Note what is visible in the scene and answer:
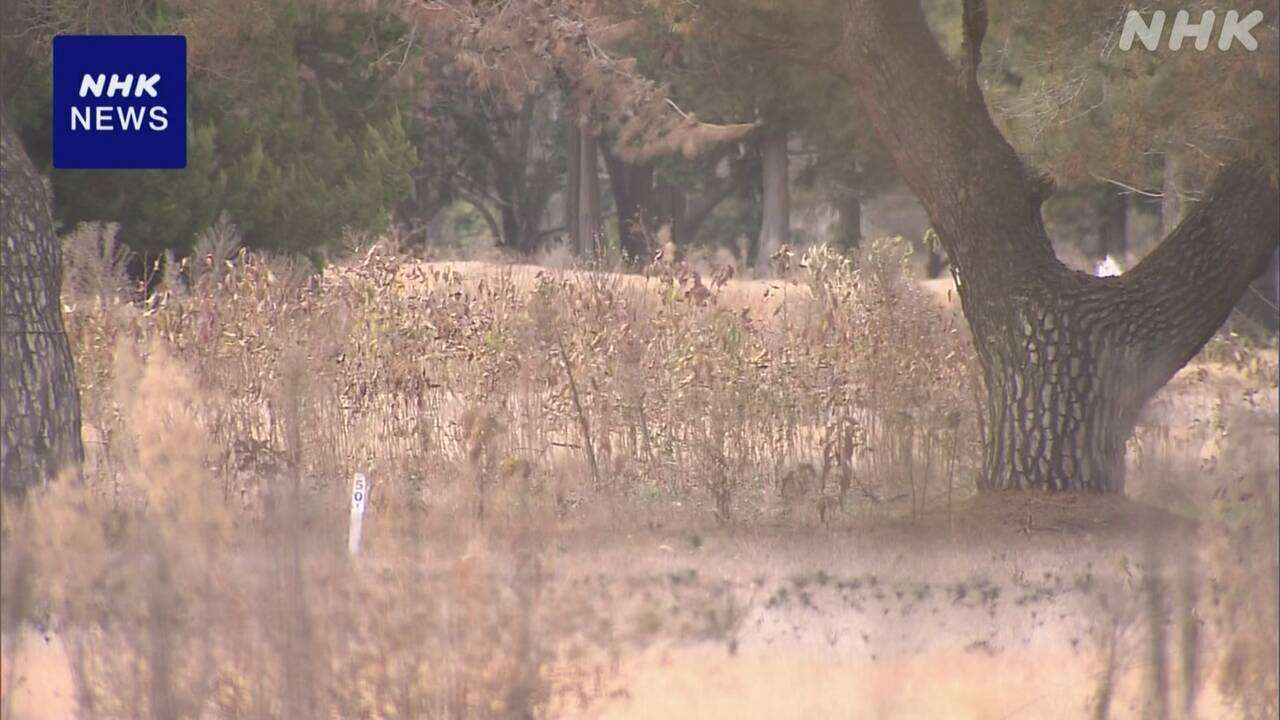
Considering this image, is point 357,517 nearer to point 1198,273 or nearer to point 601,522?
point 601,522

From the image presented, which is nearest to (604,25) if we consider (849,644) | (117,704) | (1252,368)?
(1252,368)

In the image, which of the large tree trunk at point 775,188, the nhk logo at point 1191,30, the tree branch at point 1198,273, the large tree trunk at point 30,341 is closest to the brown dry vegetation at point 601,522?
the large tree trunk at point 30,341

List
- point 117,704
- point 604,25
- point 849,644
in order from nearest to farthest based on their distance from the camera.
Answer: point 117,704 → point 849,644 → point 604,25

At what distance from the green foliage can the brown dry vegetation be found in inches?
99.8

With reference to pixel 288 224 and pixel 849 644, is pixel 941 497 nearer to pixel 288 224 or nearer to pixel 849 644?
pixel 849 644

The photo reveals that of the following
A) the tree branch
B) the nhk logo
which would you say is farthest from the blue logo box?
the tree branch

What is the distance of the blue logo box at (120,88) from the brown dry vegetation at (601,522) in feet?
3.44

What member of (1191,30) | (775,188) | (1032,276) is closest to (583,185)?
(775,188)

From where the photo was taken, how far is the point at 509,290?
1020cm

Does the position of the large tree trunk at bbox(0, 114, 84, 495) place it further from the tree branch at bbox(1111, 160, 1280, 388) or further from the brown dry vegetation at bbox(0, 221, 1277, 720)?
the tree branch at bbox(1111, 160, 1280, 388)

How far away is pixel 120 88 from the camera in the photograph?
334 inches

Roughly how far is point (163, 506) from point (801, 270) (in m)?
6.80

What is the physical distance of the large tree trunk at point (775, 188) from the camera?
29.2 metres

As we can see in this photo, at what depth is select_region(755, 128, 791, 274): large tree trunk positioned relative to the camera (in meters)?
29.2
